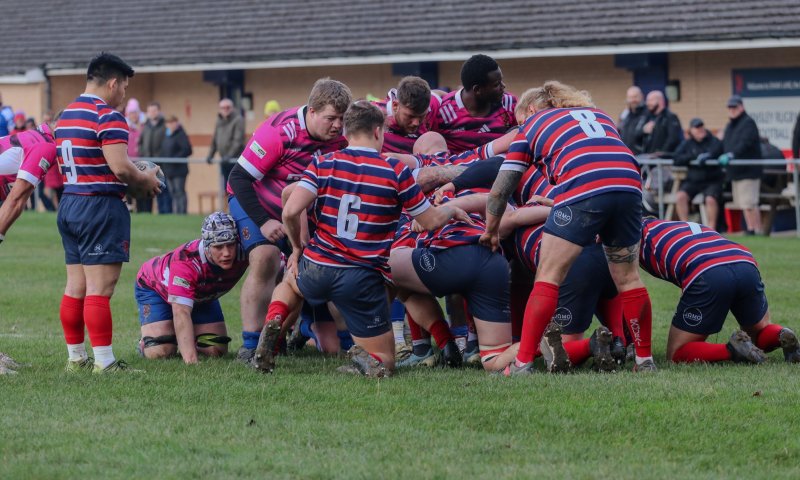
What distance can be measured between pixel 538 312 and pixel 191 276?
2.43 m

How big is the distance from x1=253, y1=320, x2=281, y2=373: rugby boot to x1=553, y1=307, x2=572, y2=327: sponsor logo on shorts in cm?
171

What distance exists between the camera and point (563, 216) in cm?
742

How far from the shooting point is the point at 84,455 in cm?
567

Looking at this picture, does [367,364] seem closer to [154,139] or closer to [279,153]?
[279,153]

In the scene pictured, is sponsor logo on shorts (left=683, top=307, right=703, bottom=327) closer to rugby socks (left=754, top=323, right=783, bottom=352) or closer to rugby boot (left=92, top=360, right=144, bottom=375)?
rugby socks (left=754, top=323, right=783, bottom=352)

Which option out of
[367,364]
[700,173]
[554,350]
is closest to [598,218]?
[554,350]

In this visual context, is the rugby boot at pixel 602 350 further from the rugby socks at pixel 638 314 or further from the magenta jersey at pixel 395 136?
the magenta jersey at pixel 395 136

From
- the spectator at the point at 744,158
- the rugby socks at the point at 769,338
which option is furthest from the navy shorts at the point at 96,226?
the spectator at the point at 744,158

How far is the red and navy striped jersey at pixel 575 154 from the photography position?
7367 mm

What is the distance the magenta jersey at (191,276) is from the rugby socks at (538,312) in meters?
2.12

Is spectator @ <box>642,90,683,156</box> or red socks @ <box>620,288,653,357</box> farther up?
spectator @ <box>642,90,683,156</box>

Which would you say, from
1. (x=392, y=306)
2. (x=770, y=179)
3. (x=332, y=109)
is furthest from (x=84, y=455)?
(x=770, y=179)

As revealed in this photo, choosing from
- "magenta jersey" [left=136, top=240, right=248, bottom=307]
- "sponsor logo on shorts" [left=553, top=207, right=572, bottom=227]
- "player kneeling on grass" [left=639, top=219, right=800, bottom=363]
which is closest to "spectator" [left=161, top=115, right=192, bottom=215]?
"magenta jersey" [left=136, top=240, right=248, bottom=307]

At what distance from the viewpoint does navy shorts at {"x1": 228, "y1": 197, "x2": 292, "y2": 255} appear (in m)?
8.56
